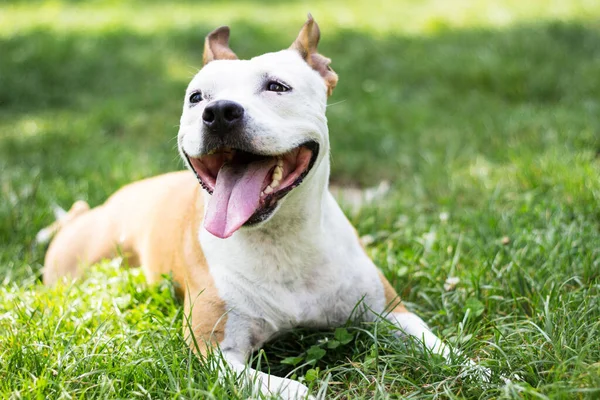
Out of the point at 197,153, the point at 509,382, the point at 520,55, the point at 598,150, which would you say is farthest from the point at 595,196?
the point at 520,55

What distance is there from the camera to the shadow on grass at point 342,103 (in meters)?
5.64

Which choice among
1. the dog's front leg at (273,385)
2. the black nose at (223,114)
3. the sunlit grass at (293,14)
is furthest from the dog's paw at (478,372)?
the sunlit grass at (293,14)

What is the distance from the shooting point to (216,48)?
3494mm

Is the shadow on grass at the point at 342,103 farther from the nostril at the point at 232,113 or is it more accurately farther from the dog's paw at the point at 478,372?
the dog's paw at the point at 478,372

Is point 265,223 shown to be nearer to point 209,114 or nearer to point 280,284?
point 280,284

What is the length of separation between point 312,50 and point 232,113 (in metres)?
0.82

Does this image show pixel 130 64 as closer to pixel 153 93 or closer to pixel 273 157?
pixel 153 93

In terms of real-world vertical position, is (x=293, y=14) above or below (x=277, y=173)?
below

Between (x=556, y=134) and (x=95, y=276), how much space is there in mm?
3769

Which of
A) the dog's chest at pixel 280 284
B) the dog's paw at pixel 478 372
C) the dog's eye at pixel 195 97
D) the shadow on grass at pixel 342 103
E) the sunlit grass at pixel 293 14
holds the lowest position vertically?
the shadow on grass at pixel 342 103

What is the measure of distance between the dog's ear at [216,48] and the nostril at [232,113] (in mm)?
783

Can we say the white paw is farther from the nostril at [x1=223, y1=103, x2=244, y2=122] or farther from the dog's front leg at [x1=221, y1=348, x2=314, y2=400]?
the nostril at [x1=223, y1=103, x2=244, y2=122]

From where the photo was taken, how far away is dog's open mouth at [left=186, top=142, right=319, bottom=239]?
2.79 meters

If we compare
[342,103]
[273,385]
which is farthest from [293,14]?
[273,385]
